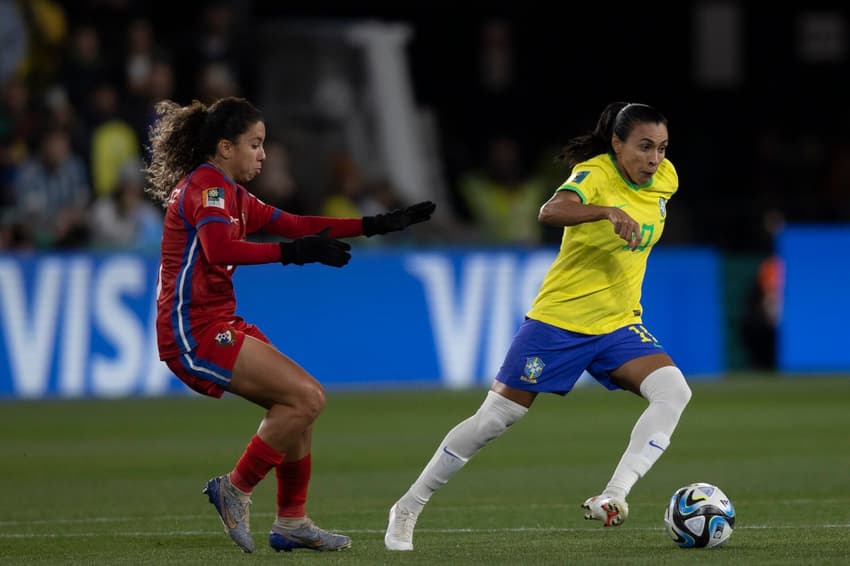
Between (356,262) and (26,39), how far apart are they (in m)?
4.73

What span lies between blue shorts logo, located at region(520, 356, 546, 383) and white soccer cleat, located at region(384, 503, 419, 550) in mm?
797

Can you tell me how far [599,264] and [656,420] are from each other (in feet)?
2.57

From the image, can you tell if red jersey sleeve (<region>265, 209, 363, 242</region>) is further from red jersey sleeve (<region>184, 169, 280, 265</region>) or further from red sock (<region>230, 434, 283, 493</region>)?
red sock (<region>230, 434, 283, 493</region>)

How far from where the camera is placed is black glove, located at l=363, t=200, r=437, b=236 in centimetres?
779

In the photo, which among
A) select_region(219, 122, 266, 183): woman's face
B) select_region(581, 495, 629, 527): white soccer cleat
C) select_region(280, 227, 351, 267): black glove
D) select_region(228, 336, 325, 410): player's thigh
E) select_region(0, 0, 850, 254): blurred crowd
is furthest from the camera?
select_region(0, 0, 850, 254): blurred crowd

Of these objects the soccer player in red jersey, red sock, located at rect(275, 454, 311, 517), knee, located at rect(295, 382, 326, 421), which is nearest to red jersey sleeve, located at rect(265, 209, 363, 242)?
the soccer player in red jersey

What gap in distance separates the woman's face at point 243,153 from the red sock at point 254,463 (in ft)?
3.97

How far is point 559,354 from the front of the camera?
7734mm

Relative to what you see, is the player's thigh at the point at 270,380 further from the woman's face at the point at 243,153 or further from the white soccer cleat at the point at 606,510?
the white soccer cleat at the point at 606,510

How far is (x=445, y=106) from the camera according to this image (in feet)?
82.1

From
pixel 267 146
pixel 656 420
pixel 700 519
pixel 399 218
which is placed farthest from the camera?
pixel 267 146

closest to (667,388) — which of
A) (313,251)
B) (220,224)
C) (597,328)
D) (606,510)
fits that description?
(597,328)

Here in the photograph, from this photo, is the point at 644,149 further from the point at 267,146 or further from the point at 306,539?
the point at 267,146

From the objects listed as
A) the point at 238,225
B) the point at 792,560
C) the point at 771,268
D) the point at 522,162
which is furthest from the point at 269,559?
the point at 522,162
